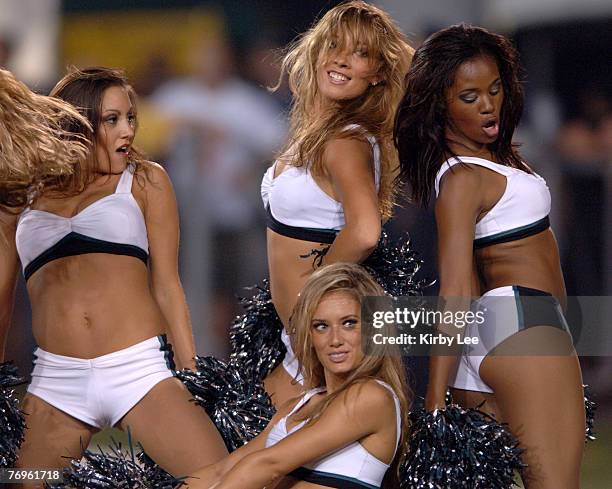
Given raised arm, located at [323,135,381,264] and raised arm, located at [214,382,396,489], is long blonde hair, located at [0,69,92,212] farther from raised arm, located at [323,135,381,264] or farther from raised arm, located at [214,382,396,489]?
raised arm, located at [214,382,396,489]

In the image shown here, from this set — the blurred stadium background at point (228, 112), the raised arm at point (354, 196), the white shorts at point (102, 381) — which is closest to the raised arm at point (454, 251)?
the raised arm at point (354, 196)

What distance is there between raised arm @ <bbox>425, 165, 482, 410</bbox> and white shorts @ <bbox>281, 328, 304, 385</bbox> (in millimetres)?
515

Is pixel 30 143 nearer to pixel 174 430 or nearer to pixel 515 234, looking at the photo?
pixel 174 430

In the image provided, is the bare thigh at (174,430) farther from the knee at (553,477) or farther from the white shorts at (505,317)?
the knee at (553,477)

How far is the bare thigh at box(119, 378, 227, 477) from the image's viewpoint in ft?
10.8

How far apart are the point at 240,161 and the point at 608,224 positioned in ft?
6.27

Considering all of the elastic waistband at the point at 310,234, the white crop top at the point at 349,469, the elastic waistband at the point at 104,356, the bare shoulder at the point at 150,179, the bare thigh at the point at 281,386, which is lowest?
the white crop top at the point at 349,469

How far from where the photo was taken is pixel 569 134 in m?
6.01

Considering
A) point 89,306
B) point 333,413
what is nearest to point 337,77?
point 89,306

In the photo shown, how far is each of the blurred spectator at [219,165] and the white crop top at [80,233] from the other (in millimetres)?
2439

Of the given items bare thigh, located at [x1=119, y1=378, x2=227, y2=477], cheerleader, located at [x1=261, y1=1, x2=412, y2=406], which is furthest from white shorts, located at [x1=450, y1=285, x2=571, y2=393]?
bare thigh, located at [x1=119, y1=378, x2=227, y2=477]

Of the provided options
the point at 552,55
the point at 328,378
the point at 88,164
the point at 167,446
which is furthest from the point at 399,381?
the point at 552,55

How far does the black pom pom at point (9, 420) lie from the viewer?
319 centimetres

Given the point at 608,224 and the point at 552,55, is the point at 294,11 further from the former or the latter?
the point at 608,224
